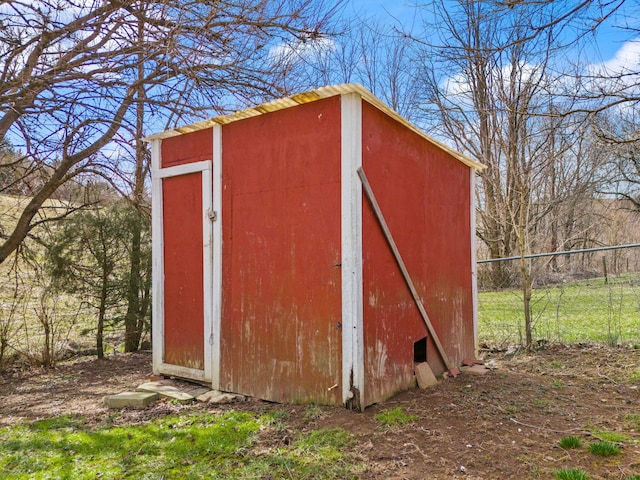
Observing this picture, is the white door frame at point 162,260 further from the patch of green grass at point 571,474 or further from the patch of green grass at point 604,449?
the patch of green grass at point 604,449

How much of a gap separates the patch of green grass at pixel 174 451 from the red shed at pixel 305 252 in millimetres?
629

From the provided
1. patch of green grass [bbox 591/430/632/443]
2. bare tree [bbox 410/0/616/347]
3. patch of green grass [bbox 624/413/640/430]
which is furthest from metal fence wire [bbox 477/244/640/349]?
patch of green grass [bbox 591/430/632/443]

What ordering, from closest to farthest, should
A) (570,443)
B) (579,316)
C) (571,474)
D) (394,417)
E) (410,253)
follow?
(571,474) → (570,443) → (394,417) → (410,253) → (579,316)

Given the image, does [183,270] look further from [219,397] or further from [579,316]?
[579,316]

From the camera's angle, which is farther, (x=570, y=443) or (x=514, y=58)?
(x=514, y=58)

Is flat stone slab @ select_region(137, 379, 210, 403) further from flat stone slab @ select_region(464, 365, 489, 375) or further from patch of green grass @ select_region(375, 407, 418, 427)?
flat stone slab @ select_region(464, 365, 489, 375)

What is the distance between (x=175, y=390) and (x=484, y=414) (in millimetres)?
3015

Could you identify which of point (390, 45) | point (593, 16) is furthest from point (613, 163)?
point (593, 16)

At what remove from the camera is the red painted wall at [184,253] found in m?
4.62

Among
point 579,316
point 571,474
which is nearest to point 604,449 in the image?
point 571,474

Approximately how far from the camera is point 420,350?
15.5 ft

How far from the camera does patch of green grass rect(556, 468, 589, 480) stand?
2432mm

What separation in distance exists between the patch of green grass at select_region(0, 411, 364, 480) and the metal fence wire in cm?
440

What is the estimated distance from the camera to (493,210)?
1514cm
